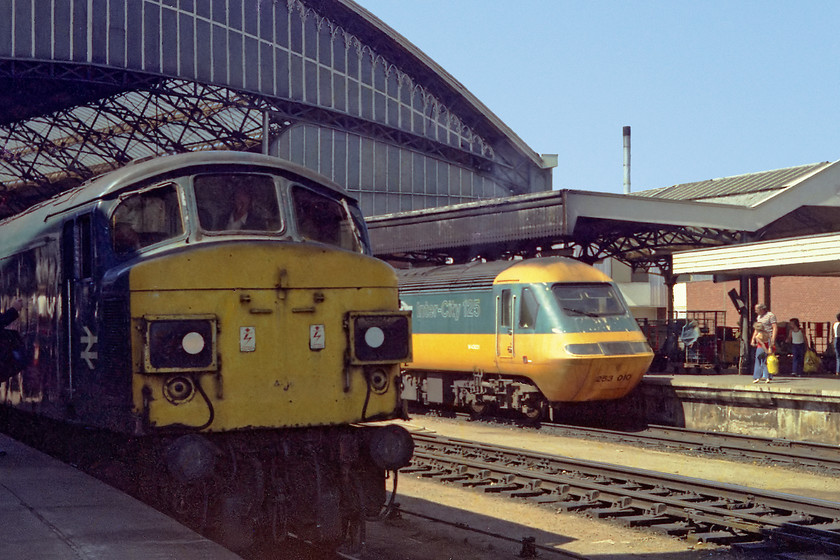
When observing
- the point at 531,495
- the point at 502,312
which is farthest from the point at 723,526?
the point at 502,312

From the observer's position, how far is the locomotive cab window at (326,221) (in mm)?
8695

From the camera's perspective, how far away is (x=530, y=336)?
1883 centimetres

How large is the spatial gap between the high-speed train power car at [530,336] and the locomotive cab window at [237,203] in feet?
34.3

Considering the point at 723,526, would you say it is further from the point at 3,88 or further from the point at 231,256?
the point at 3,88

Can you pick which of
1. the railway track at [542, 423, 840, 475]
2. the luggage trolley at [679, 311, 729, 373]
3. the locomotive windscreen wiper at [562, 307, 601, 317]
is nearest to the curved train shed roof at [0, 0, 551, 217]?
the luggage trolley at [679, 311, 729, 373]

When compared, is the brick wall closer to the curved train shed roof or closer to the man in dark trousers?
the curved train shed roof

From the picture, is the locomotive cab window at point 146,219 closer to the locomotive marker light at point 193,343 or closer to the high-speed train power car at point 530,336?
the locomotive marker light at point 193,343

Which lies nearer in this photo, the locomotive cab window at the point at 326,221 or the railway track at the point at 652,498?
the locomotive cab window at the point at 326,221

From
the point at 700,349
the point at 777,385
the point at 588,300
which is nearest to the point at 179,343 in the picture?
the point at 588,300

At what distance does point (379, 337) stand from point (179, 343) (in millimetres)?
1727

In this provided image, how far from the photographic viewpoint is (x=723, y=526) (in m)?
10.4

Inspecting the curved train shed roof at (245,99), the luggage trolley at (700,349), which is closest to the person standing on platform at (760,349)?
the luggage trolley at (700,349)

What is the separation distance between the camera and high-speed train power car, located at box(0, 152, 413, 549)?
25.0 ft

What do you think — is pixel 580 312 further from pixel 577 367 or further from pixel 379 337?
pixel 379 337
